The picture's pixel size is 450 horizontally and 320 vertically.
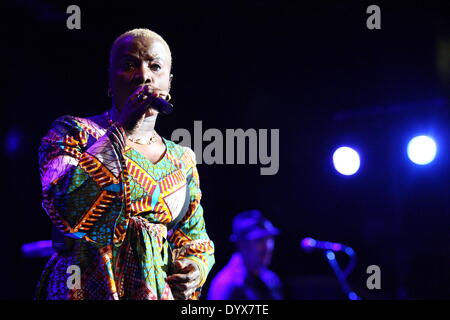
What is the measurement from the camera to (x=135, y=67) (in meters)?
1.69

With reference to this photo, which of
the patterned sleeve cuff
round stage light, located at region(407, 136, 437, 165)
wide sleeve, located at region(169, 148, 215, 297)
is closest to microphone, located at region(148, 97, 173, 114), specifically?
wide sleeve, located at region(169, 148, 215, 297)

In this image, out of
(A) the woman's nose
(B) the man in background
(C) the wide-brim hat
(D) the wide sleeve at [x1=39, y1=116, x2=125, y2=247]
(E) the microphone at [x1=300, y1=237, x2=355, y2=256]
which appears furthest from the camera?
(E) the microphone at [x1=300, y1=237, x2=355, y2=256]

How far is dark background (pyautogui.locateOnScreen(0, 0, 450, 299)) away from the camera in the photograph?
3.25 m

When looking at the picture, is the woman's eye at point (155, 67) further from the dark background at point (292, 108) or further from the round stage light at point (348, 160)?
the round stage light at point (348, 160)

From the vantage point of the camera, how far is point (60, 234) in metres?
1.51

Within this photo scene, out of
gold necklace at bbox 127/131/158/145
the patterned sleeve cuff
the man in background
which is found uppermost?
gold necklace at bbox 127/131/158/145

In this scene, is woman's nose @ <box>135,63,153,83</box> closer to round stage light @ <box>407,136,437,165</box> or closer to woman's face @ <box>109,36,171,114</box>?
woman's face @ <box>109,36,171,114</box>

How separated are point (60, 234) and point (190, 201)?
46 cm

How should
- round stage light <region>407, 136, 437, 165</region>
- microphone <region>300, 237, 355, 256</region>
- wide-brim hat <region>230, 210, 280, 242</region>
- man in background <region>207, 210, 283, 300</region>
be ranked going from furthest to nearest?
microphone <region>300, 237, 355, 256</region>, round stage light <region>407, 136, 437, 165</region>, wide-brim hat <region>230, 210, 280, 242</region>, man in background <region>207, 210, 283, 300</region>

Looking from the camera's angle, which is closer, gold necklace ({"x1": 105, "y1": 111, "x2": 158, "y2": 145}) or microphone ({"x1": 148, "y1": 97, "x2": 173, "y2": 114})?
microphone ({"x1": 148, "y1": 97, "x2": 173, "y2": 114})

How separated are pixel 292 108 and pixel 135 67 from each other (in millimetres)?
3251

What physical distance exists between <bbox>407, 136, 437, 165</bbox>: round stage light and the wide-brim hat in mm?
1342

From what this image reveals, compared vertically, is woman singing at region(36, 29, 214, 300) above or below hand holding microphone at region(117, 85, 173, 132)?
below

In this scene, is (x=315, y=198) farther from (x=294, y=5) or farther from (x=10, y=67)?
(x=10, y=67)
